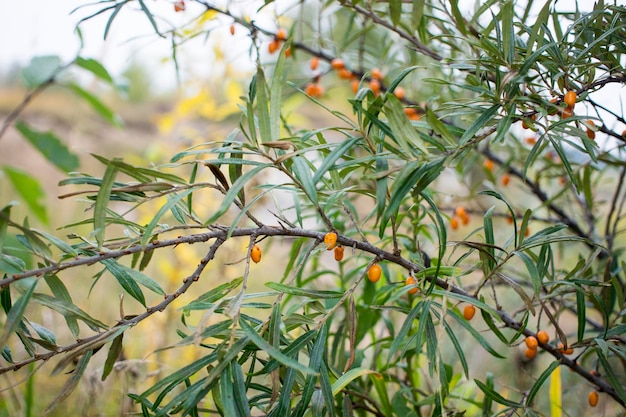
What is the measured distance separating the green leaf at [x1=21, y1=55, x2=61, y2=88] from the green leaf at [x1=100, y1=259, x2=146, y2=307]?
1.75 feet

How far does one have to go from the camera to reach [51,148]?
0.86 meters

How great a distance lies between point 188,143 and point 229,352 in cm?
143

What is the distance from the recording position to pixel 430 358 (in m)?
0.45

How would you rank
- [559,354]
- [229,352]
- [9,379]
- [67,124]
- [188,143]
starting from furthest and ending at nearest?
[67,124] → [188,143] → [9,379] → [559,354] → [229,352]

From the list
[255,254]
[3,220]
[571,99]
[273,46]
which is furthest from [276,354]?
[273,46]

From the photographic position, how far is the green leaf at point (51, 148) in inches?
32.9

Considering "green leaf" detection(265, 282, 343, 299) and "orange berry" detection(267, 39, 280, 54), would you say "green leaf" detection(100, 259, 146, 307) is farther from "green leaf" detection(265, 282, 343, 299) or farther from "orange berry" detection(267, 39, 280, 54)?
"orange berry" detection(267, 39, 280, 54)

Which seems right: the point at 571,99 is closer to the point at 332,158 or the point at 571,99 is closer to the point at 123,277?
the point at 332,158

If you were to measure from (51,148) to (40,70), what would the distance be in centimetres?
12

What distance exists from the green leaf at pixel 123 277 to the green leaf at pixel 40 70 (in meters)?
0.53

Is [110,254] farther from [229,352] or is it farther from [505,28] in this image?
[505,28]

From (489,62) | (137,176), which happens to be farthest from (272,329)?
(489,62)

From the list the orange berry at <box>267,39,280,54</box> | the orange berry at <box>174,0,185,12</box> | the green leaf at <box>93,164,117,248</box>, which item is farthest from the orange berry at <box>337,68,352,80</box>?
the green leaf at <box>93,164,117,248</box>

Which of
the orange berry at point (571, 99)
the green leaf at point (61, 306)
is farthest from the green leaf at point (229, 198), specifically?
the orange berry at point (571, 99)
